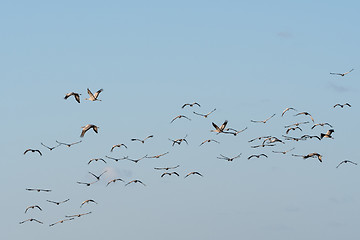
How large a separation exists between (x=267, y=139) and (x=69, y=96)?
1814 inches

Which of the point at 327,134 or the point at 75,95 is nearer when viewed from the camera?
the point at 75,95

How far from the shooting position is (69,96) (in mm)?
153750

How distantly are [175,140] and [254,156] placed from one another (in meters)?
15.2

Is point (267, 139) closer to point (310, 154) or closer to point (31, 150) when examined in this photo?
point (310, 154)

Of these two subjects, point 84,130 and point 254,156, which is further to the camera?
point 254,156

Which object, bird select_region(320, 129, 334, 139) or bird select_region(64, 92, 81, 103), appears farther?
bird select_region(320, 129, 334, 139)

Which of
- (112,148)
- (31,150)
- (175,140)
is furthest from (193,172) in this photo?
(31,150)

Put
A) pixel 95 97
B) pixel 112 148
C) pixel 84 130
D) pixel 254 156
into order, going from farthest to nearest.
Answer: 1. pixel 254 156
2. pixel 112 148
3. pixel 95 97
4. pixel 84 130

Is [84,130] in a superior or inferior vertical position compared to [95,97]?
inferior

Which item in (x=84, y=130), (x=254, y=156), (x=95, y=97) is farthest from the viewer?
(x=254, y=156)

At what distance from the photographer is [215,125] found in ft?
552

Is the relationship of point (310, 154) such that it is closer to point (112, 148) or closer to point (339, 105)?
point (339, 105)

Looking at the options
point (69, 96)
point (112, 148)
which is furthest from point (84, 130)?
point (112, 148)

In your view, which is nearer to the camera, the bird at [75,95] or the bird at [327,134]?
the bird at [75,95]
